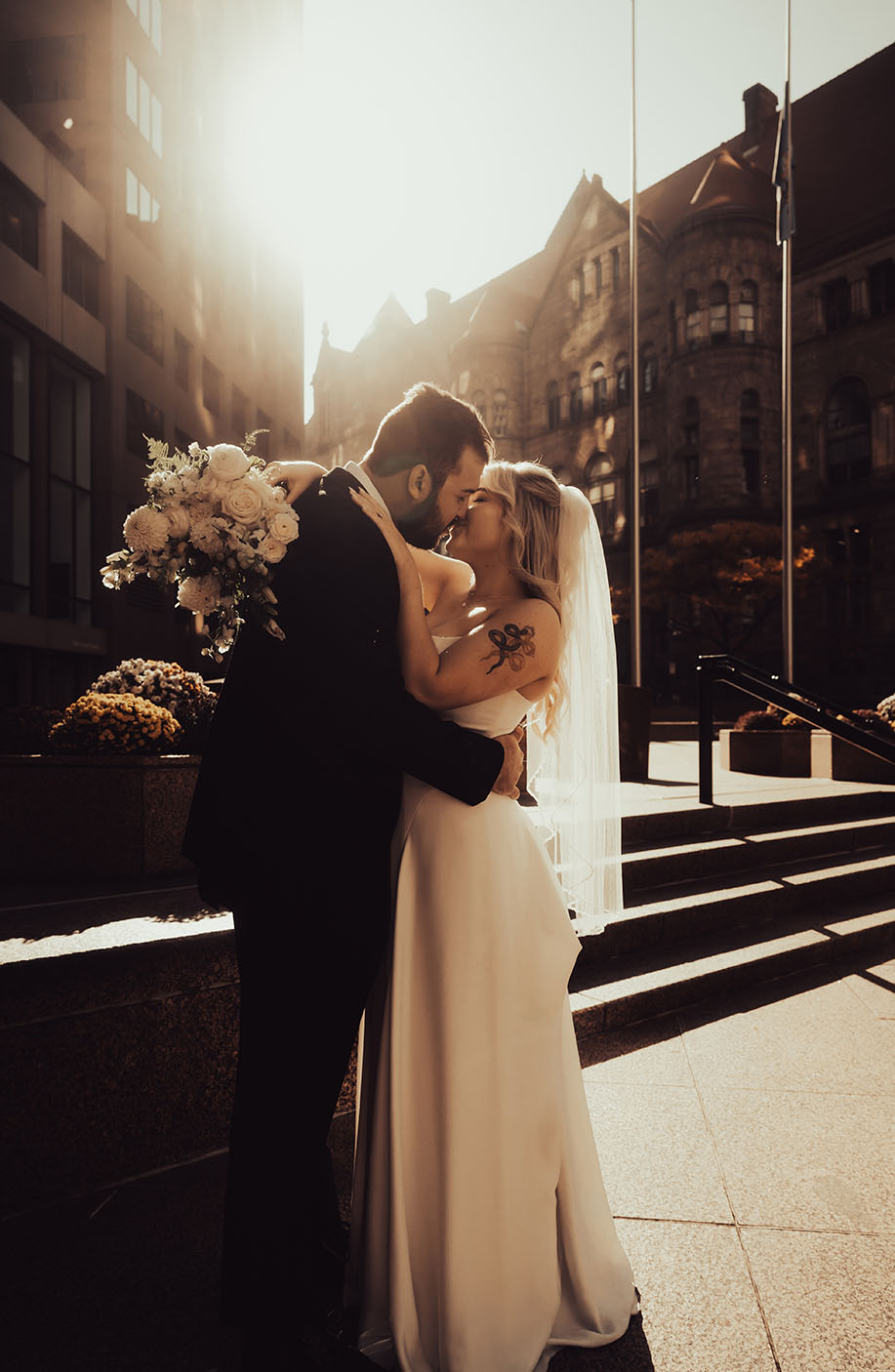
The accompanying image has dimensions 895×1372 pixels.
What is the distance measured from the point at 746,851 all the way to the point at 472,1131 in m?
5.41

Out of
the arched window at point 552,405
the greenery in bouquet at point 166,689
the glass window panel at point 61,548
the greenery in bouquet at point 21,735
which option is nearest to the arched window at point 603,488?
the arched window at point 552,405

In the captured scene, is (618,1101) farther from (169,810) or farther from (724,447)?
(724,447)

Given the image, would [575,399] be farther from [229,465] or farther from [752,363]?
[229,465]

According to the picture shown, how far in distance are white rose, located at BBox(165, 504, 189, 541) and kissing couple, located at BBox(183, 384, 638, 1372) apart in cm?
23

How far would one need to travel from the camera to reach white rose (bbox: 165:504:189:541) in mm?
1981

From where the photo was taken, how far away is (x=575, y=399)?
46.3 metres

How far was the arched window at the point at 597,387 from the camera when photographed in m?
44.5

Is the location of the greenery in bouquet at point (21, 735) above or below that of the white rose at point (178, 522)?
below

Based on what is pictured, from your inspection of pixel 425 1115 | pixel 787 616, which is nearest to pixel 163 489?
pixel 425 1115

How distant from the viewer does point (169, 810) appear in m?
5.67

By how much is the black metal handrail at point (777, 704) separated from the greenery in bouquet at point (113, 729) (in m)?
4.60

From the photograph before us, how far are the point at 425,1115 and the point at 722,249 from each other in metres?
42.4

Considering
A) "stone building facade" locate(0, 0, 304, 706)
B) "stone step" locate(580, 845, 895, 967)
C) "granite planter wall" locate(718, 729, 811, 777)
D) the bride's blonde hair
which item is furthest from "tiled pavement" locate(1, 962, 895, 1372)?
"stone building facade" locate(0, 0, 304, 706)

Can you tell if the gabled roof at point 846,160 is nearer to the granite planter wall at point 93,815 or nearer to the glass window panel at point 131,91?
the glass window panel at point 131,91
